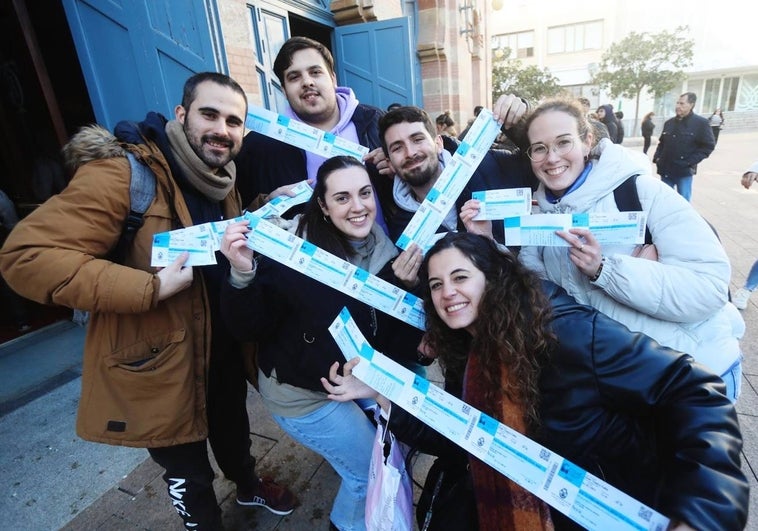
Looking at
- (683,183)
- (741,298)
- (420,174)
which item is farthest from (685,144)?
(420,174)

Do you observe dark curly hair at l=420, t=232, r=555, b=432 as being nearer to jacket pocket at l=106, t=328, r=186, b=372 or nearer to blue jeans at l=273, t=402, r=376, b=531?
blue jeans at l=273, t=402, r=376, b=531

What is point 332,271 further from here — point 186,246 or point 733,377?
point 733,377

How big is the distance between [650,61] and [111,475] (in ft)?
116

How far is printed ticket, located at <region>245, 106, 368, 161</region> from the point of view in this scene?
230 cm

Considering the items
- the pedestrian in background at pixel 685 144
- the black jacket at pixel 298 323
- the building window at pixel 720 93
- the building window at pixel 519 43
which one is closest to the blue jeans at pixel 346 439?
the black jacket at pixel 298 323

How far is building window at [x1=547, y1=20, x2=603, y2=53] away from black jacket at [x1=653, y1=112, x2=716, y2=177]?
35651 millimetres

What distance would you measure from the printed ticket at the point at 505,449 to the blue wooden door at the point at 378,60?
6.33 metres

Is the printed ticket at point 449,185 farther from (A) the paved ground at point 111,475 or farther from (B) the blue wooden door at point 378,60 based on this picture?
(B) the blue wooden door at point 378,60

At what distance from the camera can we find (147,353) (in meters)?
1.68

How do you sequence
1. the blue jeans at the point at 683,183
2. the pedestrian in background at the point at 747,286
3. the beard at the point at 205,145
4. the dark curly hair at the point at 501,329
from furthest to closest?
the blue jeans at the point at 683,183
the pedestrian in background at the point at 747,286
the beard at the point at 205,145
the dark curly hair at the point at 501,329

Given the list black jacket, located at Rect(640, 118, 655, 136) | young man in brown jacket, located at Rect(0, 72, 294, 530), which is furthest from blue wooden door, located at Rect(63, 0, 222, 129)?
black jacket, located at Rect(640, 118, 655, 136)

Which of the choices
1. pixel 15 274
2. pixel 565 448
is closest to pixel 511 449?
pixel 565 448

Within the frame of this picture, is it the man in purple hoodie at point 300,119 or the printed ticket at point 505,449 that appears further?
the man in purple hoodie at point 300,119

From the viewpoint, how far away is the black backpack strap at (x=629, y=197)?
5.41 ft
